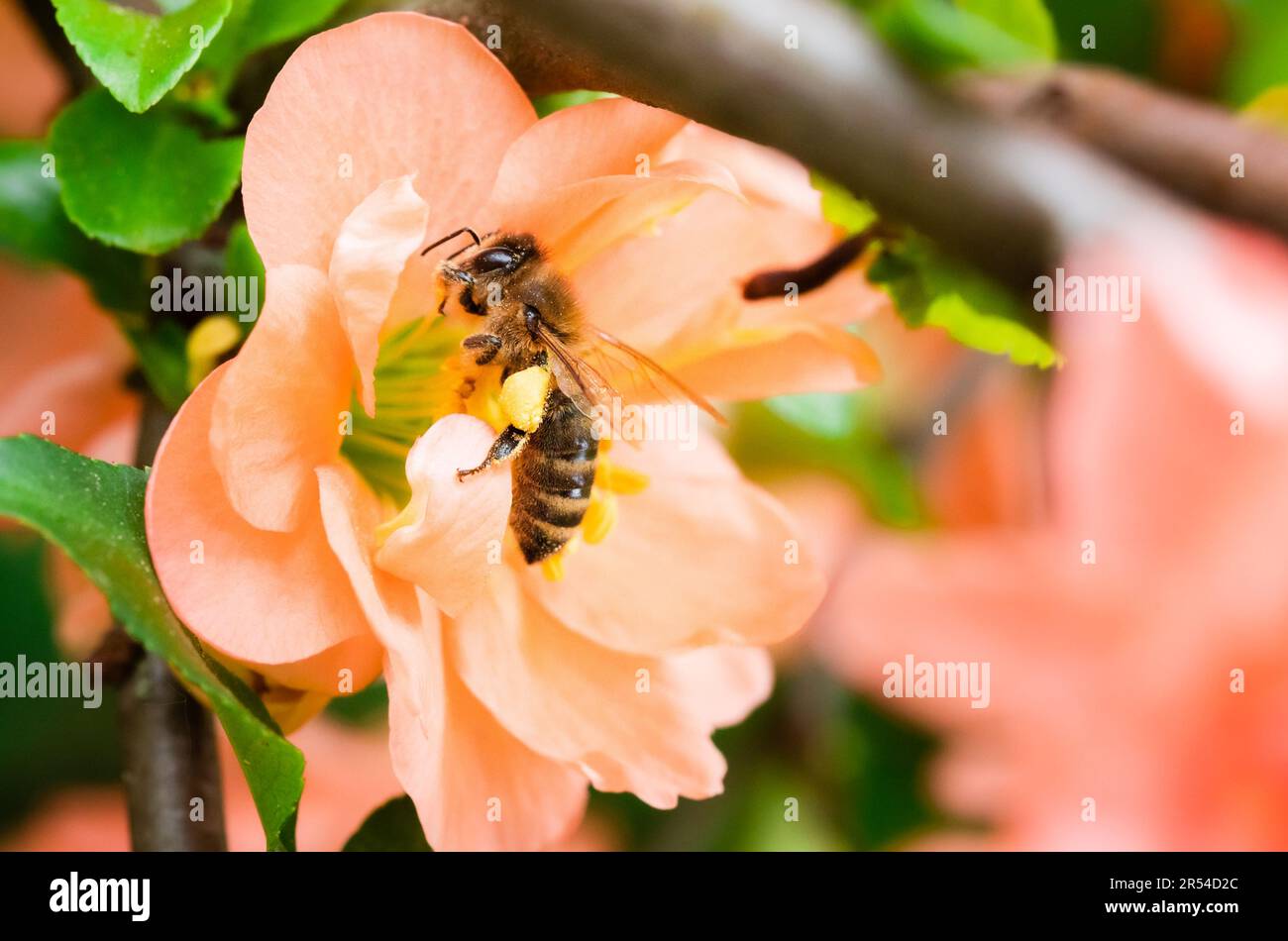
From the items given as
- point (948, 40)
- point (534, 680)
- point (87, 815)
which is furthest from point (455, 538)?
point (87, 815)

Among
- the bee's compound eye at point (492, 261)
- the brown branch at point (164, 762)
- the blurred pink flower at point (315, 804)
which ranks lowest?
the blurred pink flower at point (315, 804)

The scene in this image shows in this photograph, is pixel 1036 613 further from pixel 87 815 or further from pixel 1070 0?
pixel 87 815

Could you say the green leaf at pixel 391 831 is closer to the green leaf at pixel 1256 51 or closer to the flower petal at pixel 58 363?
the flower petal at pixel 58 363

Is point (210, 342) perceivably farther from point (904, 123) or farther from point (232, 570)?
point (904, 123)

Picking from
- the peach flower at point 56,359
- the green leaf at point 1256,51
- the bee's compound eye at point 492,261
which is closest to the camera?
the bee's compound eye at point 492,261

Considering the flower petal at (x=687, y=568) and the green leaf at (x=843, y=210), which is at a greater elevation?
the green leaf at (x=843, y=210)

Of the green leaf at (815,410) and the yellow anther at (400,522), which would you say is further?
the green leaf at (815,410)

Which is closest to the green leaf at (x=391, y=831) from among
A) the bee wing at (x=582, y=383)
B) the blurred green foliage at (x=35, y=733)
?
the bee wing at (x=582, y=383)

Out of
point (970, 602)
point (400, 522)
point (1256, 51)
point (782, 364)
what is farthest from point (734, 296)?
point (1256, 51)
